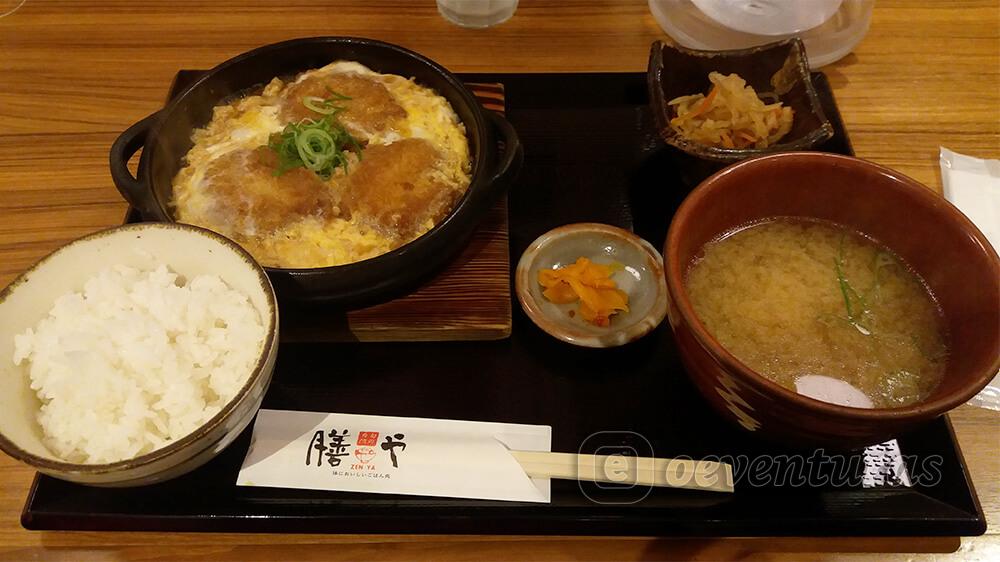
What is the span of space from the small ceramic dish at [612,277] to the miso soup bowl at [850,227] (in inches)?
9.5

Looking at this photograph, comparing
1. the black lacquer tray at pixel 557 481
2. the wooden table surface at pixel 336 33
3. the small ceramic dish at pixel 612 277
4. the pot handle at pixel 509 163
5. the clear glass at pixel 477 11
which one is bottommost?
the black lacquer tray at pixel 557 481

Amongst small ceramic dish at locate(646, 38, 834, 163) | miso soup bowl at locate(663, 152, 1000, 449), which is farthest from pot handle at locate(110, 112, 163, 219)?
small ceramic dish at locate(646, 38, 834, 163)

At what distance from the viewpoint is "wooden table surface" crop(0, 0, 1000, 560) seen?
6.87ft

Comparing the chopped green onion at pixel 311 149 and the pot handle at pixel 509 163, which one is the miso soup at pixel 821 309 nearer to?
the pot handle at pixel 509 163

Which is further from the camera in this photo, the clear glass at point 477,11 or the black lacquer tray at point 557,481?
the clear glass at point 477,11

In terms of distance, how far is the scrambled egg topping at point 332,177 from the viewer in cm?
170

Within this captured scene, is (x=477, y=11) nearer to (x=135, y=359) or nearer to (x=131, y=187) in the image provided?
(x=131, y=187)

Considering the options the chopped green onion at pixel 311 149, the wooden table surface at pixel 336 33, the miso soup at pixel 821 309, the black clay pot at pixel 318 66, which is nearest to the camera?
the miso soup at pixel 821 309

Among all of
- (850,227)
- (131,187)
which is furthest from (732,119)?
(131,187)

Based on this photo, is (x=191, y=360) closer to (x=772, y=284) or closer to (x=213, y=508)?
(x=213, y=508)

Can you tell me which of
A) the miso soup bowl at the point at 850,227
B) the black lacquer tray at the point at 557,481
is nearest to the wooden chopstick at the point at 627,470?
the black lacquer tray at the point at 557,481

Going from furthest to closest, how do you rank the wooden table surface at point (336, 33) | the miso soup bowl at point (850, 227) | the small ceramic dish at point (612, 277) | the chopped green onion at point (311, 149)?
the wooden table surface at point (336, 33), the chopped green onion at point (311, 149), the small ceramic dish at point (612, 277), the miso soup bowl at point (850, 227)

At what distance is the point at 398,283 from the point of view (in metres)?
1.65

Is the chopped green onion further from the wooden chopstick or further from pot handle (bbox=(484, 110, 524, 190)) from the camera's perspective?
the wooden chopstick
